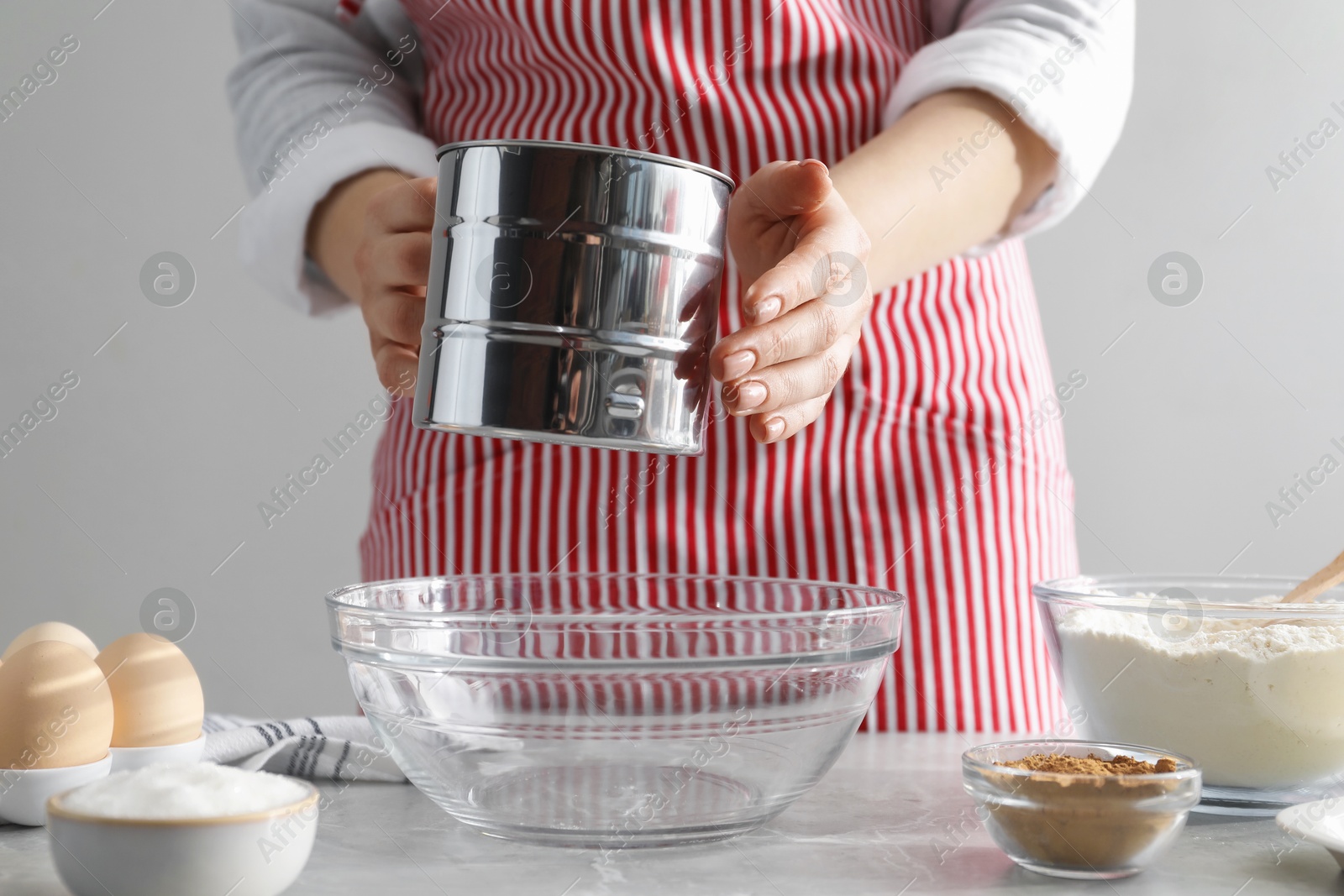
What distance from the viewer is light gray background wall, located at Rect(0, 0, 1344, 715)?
77.1 inches

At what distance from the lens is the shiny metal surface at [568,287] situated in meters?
0.46

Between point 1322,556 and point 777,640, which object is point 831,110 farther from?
point 1322,556

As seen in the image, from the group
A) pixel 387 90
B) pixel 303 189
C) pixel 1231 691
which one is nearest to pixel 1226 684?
pixel 1231 691

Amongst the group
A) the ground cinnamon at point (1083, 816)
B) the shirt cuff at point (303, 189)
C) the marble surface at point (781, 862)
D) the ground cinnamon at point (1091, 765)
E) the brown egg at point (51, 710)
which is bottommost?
the marble surface at point (781, 862)

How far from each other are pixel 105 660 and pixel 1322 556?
1948 millimetres

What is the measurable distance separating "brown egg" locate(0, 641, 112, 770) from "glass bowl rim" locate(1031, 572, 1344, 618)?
1.59 feet

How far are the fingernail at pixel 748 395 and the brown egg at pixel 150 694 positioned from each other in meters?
0.31

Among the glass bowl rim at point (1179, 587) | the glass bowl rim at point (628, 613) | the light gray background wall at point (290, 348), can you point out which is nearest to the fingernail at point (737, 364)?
the glass bowl rim at point (628, 613)

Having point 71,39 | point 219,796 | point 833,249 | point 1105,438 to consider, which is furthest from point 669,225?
point 71,39

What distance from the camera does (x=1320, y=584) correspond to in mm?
671

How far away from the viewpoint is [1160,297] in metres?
1.96

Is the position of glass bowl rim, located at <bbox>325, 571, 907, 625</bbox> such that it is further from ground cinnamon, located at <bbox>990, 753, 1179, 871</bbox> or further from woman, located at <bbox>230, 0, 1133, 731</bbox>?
woman, located at <bbox>230, 0, 1133, 731</bbox>

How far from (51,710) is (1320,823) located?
559 mm

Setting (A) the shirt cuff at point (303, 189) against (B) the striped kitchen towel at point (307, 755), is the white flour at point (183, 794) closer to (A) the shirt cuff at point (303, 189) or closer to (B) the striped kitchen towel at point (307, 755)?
(B) the striped kitchen towel at point (307, 755)
